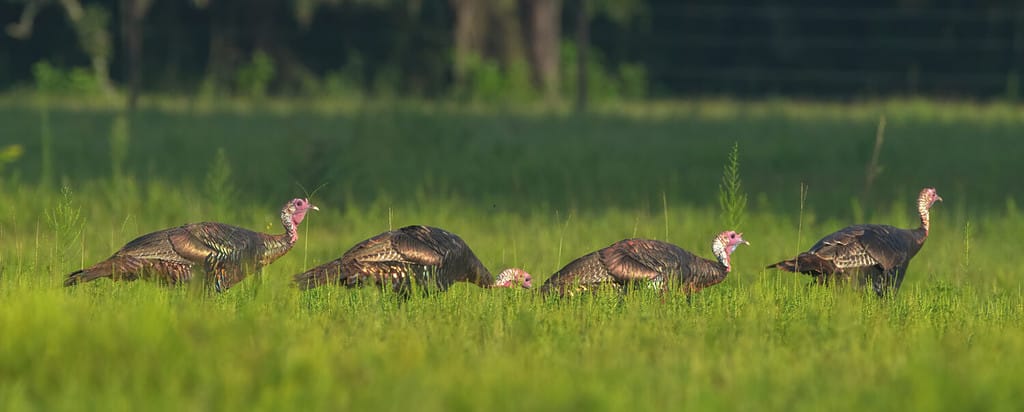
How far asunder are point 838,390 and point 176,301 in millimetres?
2823

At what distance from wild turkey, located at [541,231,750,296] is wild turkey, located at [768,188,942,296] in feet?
1.52

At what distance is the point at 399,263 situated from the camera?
7.40 meters

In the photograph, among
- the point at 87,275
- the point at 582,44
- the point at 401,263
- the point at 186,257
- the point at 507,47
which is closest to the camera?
the point at 87,275

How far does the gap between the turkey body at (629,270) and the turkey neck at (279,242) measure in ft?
→ 3.95

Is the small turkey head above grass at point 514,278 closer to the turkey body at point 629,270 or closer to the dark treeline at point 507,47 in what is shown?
the turkey body at point 629,270

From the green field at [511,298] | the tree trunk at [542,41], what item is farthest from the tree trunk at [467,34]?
the green field at [511,298]

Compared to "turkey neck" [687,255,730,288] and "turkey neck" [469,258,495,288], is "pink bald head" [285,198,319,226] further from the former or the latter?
"turkey neck" [687,255,730,288]

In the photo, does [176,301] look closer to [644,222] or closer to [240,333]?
[240,333]

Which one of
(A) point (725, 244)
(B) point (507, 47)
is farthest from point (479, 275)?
(B) point (507, 47)

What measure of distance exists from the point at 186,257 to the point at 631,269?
6.53 ft

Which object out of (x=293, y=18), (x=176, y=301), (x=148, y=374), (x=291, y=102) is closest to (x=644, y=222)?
(x=176, y=301)

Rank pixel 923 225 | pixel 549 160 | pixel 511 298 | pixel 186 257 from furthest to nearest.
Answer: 1. pixel 549 160
2. pixel 923 225
3. pixel 511 298
4. pixel 186 257

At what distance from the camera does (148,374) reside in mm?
5723

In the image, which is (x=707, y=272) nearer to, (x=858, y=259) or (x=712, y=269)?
(x=712, y=269)
